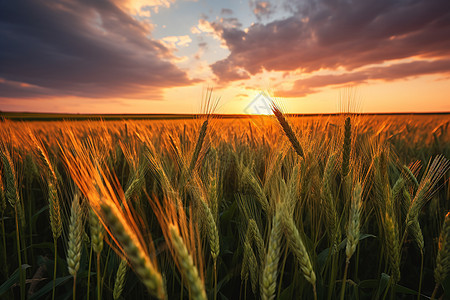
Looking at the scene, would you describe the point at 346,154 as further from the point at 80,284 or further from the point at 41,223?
the point at 41,223

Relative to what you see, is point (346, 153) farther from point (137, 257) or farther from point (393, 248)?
point (137, 257)

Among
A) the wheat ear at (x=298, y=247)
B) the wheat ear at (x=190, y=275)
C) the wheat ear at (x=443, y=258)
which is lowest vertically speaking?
the wheat ear at (x=443, y=258)

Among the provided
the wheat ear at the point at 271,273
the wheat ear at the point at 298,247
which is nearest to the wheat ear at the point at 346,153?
the wheat ear at the point at 298,247

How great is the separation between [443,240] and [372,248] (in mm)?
1128

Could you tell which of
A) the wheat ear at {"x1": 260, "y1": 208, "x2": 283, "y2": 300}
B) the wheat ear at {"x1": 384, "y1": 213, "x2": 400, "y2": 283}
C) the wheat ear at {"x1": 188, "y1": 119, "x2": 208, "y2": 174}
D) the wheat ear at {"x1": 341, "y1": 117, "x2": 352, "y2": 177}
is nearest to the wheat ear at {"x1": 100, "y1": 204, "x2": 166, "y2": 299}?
the wheat ear at {"x1": 260, "y1": 208, "x2": 283, "y2": 300}

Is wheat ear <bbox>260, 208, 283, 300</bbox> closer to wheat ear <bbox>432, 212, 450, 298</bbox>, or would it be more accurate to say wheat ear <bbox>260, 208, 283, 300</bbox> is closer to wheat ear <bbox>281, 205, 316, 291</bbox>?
wheat ear <bbox>281, 205, 316, 291</bbox>

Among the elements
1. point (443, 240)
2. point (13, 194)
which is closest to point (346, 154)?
point (443, 240)

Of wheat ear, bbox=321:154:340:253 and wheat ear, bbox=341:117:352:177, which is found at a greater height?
wheat ear, bbox=341:117:352:177

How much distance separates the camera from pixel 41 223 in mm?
2326

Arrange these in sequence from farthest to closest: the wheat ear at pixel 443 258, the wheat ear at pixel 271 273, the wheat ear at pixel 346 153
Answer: the wheat ear at pixel 346 153
the wheat ear at pixel 443 258
the wheat ear at pixel 271 273

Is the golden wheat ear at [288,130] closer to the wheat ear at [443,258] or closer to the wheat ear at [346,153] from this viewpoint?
the wheat ear at [346,153]

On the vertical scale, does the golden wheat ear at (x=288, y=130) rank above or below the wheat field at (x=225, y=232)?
above

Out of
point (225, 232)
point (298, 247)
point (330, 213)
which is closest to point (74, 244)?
point (298, 247)

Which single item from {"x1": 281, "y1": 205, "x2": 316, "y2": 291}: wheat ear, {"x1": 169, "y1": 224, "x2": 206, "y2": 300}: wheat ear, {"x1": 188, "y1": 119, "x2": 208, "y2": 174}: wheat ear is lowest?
{"x1": 281, "y1": 205, "x2": 316, "y2": 291}: wheat ear
